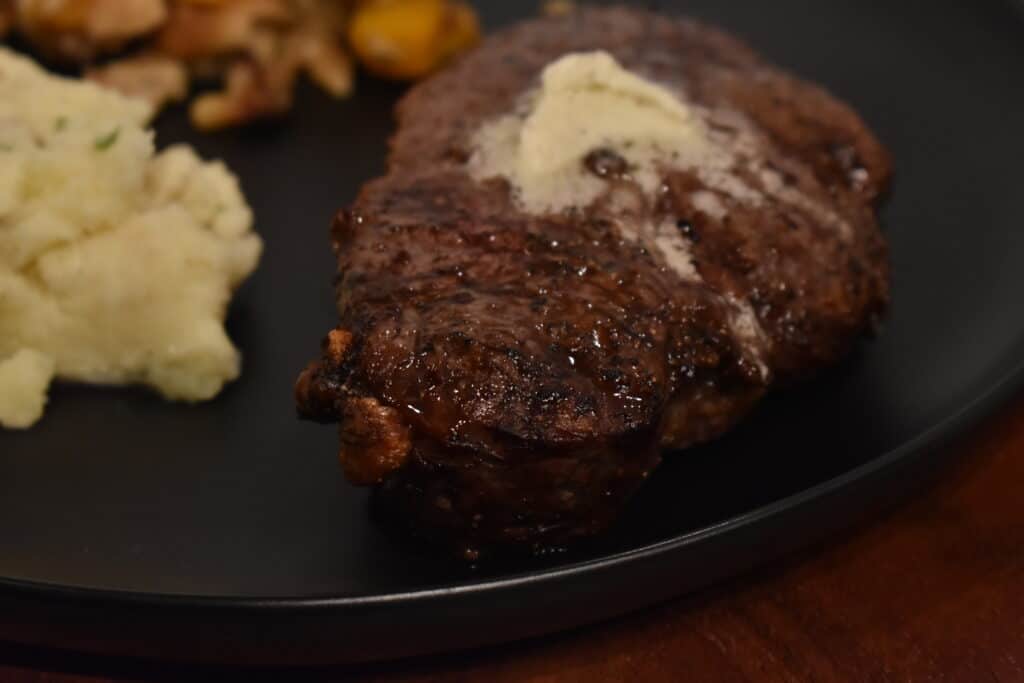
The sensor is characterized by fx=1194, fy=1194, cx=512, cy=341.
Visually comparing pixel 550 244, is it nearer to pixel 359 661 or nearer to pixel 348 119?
pixel 359 661

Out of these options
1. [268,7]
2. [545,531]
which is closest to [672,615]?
[545,531]

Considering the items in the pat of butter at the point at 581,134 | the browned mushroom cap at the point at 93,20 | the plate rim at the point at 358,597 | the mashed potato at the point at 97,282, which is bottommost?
the browned mushroom cap at the point at 93,20

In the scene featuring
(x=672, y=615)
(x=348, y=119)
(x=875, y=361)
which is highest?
(x=875, y=361)

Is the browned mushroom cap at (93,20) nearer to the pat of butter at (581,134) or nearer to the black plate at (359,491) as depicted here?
the black plate at (359,491)

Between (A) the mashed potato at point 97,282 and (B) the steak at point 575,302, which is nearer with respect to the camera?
(B) the steak at point 575,302

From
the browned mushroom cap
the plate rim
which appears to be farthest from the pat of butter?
the browned mushroom cap

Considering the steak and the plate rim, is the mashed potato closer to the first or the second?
the steak

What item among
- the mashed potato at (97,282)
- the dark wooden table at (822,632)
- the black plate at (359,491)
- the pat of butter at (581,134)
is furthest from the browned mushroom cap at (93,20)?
the dark wooden table at (822,632)
